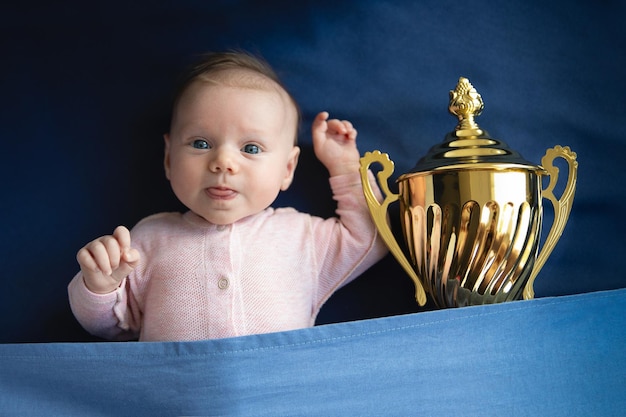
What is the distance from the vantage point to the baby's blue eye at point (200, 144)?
3.46 ft

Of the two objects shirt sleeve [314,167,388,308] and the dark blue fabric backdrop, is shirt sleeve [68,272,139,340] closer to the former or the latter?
the dark blue fabric backdrop

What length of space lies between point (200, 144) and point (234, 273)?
219 mm

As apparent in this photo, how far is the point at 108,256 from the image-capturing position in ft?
3.05

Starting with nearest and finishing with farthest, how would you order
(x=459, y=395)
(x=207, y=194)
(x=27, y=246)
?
(x=459, y=395) → (x=207, y=194) → (x=27, y=246)

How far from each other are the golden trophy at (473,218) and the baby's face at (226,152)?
24 cm

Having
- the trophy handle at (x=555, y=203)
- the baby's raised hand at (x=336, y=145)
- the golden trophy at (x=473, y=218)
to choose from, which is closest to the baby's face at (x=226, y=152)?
the baby's raised hand at (x=336, y=145)

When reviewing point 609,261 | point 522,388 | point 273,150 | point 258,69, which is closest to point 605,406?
point 522,388

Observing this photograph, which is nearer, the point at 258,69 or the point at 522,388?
the point at 522,388

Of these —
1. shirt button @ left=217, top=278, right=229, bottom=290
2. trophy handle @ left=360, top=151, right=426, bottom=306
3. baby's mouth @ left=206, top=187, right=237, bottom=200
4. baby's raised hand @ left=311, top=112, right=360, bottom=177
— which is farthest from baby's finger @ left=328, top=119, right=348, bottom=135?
shirt button @ left=217, top=278, right=229, bottom=290

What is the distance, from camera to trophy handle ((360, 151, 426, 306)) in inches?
41.5

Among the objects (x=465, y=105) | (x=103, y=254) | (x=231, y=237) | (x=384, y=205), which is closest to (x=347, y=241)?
(x=384, y=205)

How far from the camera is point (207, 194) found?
1.04 m

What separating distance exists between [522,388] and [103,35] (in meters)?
0.96

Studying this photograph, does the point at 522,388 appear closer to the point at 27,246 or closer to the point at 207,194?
the point at 207,194
